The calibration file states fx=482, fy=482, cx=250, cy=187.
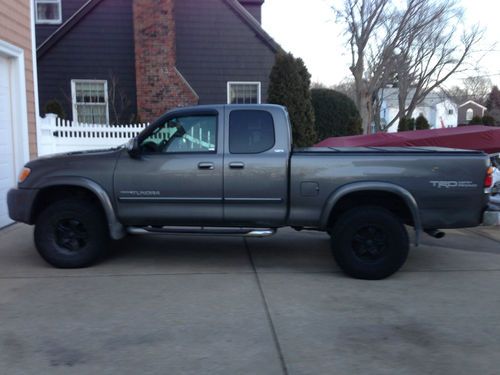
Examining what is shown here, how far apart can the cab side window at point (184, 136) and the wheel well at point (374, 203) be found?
1.59 m

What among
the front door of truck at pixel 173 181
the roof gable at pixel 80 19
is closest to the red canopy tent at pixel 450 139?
the front door of truck at pixel 173 181

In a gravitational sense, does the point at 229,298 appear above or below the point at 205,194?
below

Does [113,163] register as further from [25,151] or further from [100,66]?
[100,66]

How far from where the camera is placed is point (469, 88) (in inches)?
2479

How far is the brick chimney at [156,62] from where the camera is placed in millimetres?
14203

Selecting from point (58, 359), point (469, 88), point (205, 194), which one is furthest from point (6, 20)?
point (469, 88)

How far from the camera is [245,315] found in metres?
4.40

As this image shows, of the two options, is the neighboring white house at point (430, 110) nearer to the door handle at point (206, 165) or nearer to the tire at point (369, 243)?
the tire at point (369, 243)

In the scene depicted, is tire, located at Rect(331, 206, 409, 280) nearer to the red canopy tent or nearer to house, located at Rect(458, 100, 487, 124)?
the red canopy tent

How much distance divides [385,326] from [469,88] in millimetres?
66426

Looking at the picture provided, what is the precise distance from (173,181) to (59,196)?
1.48m

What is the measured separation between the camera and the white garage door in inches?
313

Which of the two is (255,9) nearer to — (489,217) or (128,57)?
(128,57)

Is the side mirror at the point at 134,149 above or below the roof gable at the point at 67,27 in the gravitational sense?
below
